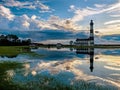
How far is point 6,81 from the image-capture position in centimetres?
2986

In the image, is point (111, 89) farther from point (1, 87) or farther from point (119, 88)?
point (1, 87)

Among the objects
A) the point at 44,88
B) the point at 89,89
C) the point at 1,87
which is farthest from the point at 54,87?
the point at 1,87

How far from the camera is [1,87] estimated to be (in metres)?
26.2

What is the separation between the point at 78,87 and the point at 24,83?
5.73m

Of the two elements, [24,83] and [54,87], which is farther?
[24,83]

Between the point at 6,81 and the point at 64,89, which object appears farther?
the point at 6,81

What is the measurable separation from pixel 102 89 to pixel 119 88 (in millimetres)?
1913

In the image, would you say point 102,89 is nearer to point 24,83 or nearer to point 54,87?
point 54,87

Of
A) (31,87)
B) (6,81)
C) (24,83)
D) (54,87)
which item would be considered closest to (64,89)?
(54,87)

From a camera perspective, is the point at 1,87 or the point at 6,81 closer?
the point at 1,87

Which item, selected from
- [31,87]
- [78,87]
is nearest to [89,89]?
[78,87]

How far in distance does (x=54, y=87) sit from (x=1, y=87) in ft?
16.3

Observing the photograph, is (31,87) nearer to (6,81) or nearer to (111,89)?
(6,81)

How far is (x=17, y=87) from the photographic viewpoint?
26.5 m
